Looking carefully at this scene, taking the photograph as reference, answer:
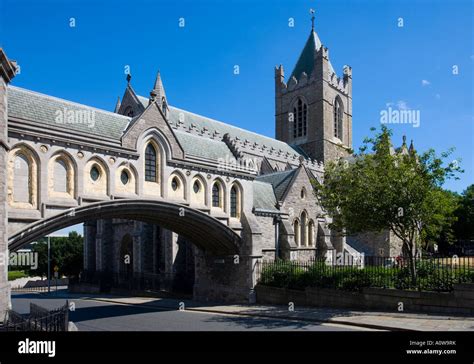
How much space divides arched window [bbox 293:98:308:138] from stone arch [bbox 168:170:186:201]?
131 feet

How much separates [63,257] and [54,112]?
134 feet

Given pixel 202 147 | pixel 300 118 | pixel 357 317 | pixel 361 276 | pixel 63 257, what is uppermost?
pixel 300 118

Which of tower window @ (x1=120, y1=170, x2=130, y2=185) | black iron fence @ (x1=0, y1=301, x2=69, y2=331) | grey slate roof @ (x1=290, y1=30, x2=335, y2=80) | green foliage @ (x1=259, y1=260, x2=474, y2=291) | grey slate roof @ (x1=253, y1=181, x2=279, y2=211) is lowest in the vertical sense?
green foliage @ (x1=259, y1=260, x2=474, y2=291)

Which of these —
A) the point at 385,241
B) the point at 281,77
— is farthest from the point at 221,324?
the point at 281,77

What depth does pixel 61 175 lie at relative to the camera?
14719 millimetres

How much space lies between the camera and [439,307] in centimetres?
1579

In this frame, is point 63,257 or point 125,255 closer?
point 125,255

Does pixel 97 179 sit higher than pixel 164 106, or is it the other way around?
pixel 164 106

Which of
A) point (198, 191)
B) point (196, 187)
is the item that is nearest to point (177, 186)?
point (196, 187)

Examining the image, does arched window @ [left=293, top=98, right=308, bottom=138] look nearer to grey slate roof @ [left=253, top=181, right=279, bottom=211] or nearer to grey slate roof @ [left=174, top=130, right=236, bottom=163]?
grey slate roof @ [left=253, top=181, right=279, bottom=211]

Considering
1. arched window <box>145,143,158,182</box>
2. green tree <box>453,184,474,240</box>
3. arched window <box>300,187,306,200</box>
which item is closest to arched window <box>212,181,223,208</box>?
arched window <box>145,143,158,182</box>

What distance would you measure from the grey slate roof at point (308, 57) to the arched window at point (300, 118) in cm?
443

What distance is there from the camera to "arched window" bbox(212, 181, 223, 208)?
69.3 ft

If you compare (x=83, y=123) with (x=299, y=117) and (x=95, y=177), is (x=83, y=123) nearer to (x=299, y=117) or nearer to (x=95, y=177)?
(x=95, y=177)
